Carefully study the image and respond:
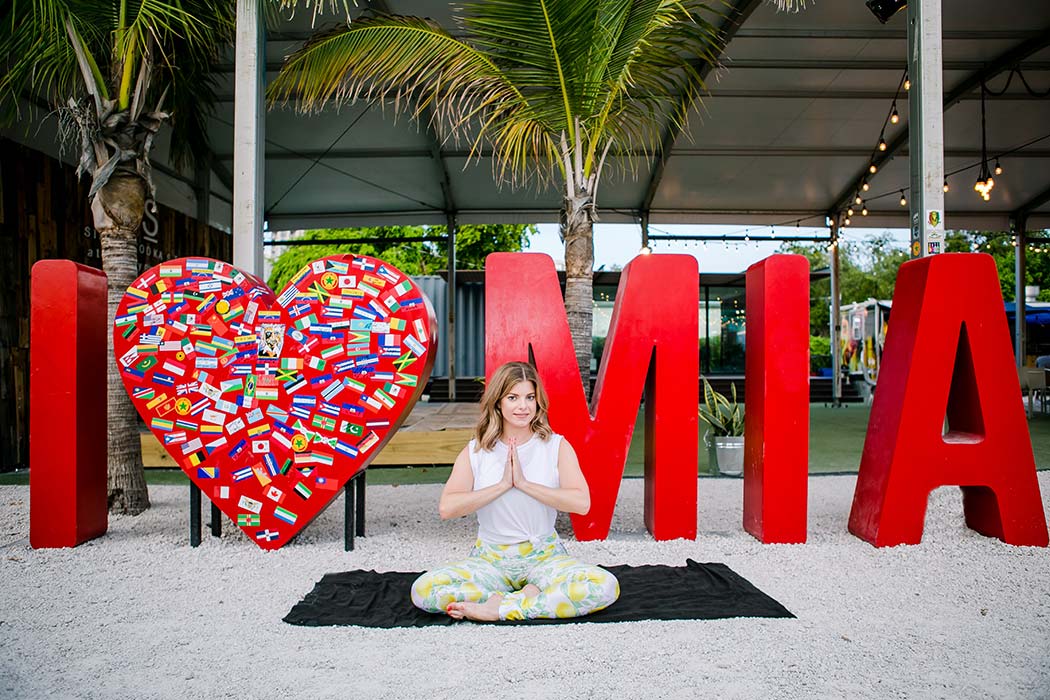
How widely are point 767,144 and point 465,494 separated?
10066 millimetres

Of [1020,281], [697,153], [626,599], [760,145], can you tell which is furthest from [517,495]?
[1020,281]

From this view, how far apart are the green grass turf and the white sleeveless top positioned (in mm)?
3415

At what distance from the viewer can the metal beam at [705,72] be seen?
819cm

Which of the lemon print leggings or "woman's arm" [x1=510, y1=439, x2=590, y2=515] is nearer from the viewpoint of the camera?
the lemon print leggings

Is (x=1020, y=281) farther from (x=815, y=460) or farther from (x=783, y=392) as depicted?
(x=783, y=392)

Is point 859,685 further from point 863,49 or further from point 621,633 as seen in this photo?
point 863,49

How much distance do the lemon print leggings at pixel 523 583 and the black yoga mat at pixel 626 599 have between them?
0.21 ft

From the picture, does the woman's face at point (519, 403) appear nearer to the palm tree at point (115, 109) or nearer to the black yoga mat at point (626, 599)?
the black yoga mat at point (626, 599)

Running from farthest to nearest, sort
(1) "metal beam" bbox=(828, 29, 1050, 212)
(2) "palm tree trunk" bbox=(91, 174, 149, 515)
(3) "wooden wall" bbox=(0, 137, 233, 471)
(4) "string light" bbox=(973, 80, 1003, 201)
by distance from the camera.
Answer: (4) "string light" bbox=(973, 80, 1003, 201) → (1) "metal beam" bbox=(828, 29, 1050, 212) → (3) "wooden wall" bbox=(0, 137, 233, 471) → (2) "palm tree trunk" bbox=(91, 174, 149, 515)

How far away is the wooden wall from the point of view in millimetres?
6867

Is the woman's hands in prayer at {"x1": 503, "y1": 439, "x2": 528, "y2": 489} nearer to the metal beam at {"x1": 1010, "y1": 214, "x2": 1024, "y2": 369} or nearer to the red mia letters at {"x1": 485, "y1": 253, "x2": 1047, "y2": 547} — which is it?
the red mia letters at {"x1": 485, "y1": 253, "x2": 1047, "y2": 547}

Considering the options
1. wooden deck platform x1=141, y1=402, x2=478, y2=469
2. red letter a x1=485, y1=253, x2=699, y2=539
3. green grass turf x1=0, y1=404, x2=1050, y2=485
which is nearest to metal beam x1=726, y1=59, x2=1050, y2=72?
green grass turf x1=0, y1=404, x2=1050, y2=485

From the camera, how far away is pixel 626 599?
3043 millimetres

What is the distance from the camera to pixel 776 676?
7.57 feet
